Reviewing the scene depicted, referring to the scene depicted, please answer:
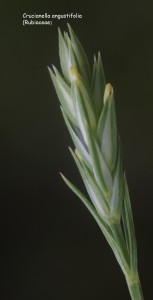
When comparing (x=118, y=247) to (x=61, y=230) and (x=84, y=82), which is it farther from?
(x=61, y=230)

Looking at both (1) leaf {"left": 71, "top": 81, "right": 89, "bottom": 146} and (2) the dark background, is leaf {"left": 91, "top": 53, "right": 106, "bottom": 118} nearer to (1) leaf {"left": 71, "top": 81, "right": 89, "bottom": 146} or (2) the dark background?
(1) leaf {"left": 71, "top": 81, "right": 89, "bottom": 146}

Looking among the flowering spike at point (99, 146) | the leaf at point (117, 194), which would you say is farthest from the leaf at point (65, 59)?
the leaf at point (117, 194)

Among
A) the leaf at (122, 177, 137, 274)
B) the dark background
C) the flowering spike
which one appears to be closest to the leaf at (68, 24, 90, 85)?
the flowering spike

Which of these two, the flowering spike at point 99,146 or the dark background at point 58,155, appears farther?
the dark background at point 58,155

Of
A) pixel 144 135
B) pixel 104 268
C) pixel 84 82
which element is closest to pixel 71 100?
pixel 84 82

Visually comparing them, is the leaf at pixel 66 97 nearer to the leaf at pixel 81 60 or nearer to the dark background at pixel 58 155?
the leaf at pixel 81 60

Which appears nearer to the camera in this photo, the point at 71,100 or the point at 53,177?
the point at 71,100
